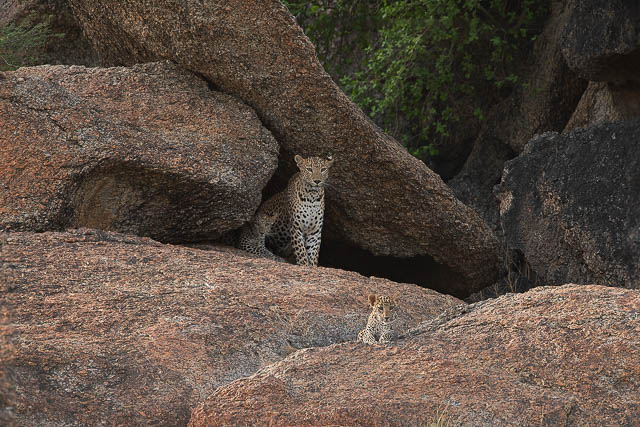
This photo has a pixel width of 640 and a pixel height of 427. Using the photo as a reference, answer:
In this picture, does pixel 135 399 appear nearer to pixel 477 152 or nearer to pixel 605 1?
pixel 605 1

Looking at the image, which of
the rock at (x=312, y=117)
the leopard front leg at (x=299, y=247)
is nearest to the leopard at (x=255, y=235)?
the leopard front leg at (x=299, y=247)

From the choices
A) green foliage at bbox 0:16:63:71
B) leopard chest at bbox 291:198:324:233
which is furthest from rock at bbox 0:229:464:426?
green foliage at bbox 0:16:63:71

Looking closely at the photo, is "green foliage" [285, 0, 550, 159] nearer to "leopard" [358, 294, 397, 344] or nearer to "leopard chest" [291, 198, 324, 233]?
"leopard chest" [291, 198, 324, 233]

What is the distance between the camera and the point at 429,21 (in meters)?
13.3

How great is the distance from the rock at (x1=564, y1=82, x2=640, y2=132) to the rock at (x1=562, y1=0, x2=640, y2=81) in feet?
1.78

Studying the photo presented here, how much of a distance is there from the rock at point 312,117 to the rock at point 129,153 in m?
0.36

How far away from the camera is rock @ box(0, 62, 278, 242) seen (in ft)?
29.7

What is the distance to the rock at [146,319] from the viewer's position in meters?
5.89

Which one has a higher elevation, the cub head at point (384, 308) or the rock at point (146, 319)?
the cub head at point (384, 308)

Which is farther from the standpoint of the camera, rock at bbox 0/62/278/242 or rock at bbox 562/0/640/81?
rock at bbox 562/0/640/81

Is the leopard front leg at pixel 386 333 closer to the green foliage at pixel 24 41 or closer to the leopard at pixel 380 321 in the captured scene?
the leopard at pixel 380 321

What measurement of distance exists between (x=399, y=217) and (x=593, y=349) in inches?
233

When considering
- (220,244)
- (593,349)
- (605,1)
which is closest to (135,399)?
(593,349)

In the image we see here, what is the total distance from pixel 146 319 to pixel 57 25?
706 centimetres
